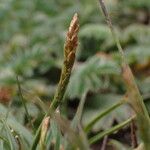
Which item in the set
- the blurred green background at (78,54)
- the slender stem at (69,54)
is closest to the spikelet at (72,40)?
the slender stem at (69,54)

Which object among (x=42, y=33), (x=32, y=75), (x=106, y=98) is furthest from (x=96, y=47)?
(x=106, y=98)

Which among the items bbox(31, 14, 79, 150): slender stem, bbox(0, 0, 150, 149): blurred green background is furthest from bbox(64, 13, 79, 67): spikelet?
bbox(0, 0, 150, 149): blurred green background

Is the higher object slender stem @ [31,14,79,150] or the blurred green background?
slender stem @ [31,14,79,150]

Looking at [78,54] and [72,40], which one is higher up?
[72,40]

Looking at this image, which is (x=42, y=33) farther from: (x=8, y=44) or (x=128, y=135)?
(x=128, y=135)

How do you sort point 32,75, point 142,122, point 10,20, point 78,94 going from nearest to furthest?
1. point 142,122
2. point 78,94
3. point 32,75
4. point 10,20

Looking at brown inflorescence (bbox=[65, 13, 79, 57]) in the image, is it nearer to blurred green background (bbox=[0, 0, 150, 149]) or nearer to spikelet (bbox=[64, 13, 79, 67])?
spikelet (bbox=[64, 13, 79, 67])

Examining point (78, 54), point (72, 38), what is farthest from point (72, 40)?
point (78, 54)

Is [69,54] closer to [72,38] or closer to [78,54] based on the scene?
[72,38]

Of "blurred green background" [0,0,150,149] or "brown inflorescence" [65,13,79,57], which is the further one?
"blurred green background" [0,0,150,149]
